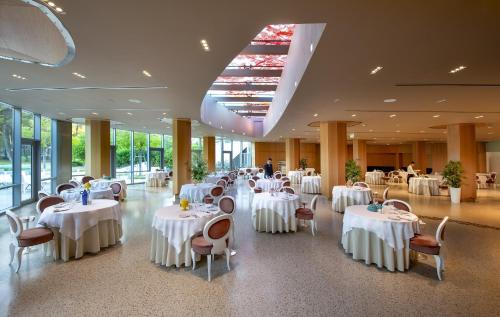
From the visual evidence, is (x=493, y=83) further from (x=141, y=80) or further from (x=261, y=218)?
(x=141, y=80)

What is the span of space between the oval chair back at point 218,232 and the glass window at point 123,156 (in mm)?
16464

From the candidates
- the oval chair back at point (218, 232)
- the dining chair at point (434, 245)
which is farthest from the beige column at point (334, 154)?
the oval chair back at point (218, 232)

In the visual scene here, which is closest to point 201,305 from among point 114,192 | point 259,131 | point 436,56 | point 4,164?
point 436,56

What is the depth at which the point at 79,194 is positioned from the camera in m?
8.00

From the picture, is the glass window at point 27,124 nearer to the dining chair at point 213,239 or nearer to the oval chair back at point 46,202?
the oval chair back at point 46,202

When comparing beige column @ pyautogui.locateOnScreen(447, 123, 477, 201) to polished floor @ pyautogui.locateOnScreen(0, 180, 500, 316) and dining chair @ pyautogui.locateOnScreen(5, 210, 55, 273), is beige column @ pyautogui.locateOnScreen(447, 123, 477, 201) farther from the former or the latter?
dining chair @ pyautogui.locateOnScreen(5, 210, 55, 273)

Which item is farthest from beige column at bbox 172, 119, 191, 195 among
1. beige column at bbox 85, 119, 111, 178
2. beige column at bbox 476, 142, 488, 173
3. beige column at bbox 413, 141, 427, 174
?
beige column at bbox 476, 142, 488, 173

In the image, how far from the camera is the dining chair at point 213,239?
4.16 m

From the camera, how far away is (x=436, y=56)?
14.6ft

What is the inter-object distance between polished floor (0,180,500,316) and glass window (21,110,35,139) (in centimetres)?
622

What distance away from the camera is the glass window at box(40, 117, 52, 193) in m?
11.7

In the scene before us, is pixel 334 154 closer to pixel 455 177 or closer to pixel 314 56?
pixel 455 177

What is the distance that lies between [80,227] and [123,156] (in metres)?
15.1

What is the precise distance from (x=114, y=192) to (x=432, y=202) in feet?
42.7
